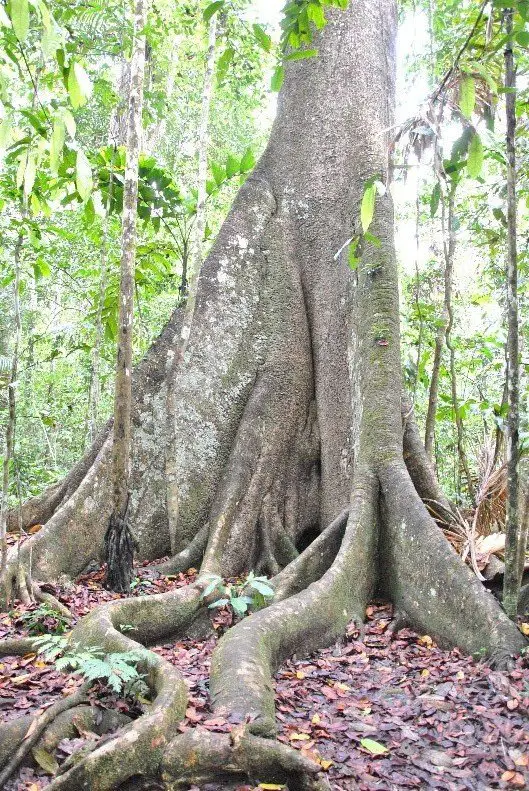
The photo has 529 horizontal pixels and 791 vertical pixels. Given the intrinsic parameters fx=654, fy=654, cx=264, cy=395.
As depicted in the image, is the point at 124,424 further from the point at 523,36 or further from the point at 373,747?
the point at 523,36

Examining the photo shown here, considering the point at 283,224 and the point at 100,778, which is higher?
the point at 283,224

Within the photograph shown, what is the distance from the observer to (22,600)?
15.9 feet

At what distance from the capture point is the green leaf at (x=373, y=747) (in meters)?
3.29

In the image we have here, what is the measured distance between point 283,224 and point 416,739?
17.3 feet

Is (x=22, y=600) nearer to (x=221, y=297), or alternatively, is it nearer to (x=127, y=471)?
(x=127, y=471)

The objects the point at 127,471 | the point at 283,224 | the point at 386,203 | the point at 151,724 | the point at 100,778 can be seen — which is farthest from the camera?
the point at 283,224

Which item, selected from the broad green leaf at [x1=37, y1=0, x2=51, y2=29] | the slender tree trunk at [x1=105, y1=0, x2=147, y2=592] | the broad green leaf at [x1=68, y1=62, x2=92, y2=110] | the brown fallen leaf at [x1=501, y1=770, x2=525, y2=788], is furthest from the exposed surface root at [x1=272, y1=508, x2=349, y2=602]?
the broad green leaf at [x1=37, y1=0, x2=51, y2=29]

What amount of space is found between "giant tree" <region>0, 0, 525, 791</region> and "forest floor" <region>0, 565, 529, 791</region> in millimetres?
203

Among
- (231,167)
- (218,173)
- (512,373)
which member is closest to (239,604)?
(512,373)

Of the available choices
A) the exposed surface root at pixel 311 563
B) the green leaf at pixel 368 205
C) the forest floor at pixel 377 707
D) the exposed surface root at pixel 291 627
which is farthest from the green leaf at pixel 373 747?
the green leaf at pixel 368 205

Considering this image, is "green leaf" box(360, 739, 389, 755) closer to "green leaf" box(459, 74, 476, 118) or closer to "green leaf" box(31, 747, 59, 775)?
"green leaf" box(31, 747, 59, 775)

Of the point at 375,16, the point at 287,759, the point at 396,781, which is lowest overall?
the point at 396,781

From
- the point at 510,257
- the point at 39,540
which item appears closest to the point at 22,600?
the point at 39,540

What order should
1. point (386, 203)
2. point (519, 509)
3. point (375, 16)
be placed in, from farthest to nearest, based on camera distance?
point (375, 16), point (386, 203), point (519, 509)
